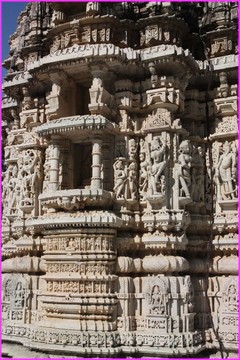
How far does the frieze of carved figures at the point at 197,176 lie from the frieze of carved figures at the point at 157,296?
5.77 ft

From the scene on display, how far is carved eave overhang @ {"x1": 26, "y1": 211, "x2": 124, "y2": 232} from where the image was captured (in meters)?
8.49

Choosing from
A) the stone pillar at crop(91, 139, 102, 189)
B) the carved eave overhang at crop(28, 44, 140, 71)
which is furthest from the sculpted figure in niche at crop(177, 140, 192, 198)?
the carved eave overhang at crop(28, 44, 140, 71)

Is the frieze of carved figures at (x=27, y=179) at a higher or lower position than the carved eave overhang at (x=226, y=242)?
higher

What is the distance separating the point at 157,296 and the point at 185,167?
91.7 inches

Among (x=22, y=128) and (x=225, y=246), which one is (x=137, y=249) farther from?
(x=22, y=128)

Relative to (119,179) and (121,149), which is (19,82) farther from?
(119,179)

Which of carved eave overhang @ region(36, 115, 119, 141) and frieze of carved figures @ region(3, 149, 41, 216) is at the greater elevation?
carved eave overhang @ region(36, 115, 119, 141)

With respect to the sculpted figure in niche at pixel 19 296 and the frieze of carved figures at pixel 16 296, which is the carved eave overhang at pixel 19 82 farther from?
the sculpted figure in niche at pixel 19 296

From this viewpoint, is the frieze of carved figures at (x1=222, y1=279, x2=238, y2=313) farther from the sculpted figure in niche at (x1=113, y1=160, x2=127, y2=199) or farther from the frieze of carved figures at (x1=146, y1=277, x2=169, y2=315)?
the sculpted figure in niche at (x1=113, y1=160, x2=127, y2=199)

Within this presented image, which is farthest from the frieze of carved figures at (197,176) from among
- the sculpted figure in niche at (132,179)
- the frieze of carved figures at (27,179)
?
the frieze of carved figures at (27,179)

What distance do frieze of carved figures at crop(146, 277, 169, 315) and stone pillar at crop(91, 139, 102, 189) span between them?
194 cm

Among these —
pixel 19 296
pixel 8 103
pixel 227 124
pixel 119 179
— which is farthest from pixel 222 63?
pixel 19 296

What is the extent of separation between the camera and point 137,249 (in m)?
8.98

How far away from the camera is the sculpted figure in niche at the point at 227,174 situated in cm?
895
